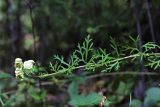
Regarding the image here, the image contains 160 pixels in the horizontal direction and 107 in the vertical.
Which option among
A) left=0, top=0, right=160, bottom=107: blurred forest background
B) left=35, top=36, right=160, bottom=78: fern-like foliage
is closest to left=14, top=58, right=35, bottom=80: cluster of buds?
left=35, top=36, right=160, bottom=78: fern-like foliage

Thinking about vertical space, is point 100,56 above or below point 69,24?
below

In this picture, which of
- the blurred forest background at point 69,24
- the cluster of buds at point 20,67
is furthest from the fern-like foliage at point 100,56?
the blurred forest background at point 69,24

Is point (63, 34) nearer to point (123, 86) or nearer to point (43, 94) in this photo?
point (123, 86)

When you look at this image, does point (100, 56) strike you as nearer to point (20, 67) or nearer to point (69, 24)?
point (20, 67)

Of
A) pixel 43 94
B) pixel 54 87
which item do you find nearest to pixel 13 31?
pixel 54 87

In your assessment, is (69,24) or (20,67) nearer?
(20,67)

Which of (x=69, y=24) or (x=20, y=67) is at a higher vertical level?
(x=69, y=24)

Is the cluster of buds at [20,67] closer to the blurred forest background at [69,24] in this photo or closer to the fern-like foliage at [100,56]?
the fern-like foliage at [100,56]

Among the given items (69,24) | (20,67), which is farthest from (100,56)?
(69,24)

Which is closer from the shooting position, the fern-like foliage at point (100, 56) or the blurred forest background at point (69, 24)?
the fern-like foliage at point (100, 56)
